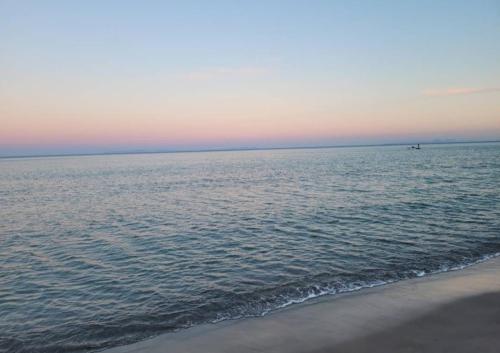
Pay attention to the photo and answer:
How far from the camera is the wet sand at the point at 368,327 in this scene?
820 cm

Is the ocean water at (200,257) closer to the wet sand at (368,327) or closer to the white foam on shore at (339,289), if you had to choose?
the white foam on shore at (339,289)

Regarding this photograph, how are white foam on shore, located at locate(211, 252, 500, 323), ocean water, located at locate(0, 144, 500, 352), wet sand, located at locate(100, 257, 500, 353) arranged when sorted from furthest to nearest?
ocean water, located at locate(0, 144, 500, 352), white foam on shore, located at locate(211, 252, 500, 323), wet sand, located at locate(100, 257, 500, 353)

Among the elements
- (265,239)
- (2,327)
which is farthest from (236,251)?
(2,327)

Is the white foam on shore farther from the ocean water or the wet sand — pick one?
the wet sand

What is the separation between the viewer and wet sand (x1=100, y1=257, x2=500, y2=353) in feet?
26.9

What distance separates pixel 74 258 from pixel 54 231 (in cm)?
820

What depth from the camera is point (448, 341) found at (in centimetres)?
812

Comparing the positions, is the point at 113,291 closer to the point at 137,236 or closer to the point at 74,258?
the point at 74,258

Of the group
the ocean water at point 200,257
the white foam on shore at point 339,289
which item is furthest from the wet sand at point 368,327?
the ocean water at point 200,257

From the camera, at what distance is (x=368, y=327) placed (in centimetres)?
917

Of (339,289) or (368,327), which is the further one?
(339,289)

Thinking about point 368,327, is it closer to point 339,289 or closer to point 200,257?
point 339,289

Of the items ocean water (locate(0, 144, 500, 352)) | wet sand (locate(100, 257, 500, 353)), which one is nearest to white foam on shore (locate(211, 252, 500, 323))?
ocean water (locate(0, 144, 500, 352))

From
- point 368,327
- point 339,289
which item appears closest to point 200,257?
point 339,289
